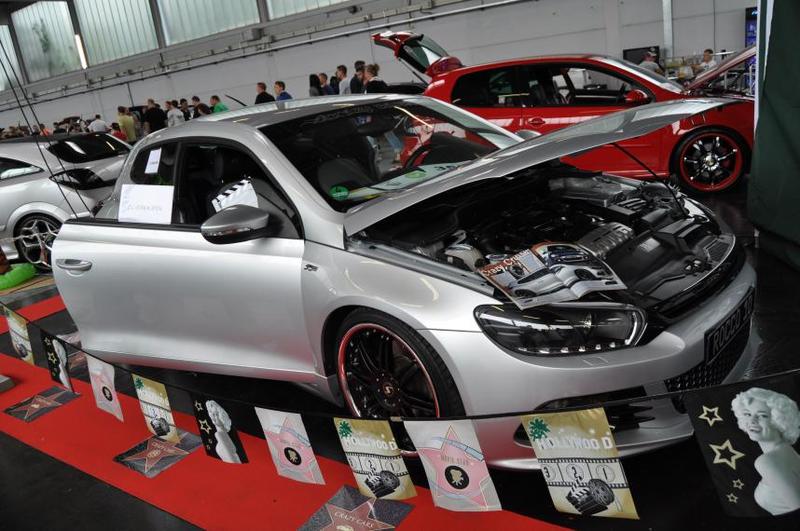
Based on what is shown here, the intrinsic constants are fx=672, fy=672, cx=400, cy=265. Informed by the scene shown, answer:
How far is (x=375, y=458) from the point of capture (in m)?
2.02

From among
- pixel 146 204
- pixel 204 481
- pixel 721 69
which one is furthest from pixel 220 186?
pixel 721 69

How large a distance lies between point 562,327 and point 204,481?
1.58 meters

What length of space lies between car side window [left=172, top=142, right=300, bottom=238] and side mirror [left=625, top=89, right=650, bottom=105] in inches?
166

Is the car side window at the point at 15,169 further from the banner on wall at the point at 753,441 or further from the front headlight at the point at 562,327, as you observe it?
the banner on wall at the point at 753,441

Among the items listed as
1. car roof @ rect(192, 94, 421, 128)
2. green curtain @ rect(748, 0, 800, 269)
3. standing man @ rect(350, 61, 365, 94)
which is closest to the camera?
car roof @ rect(192, 94, 421, 128)

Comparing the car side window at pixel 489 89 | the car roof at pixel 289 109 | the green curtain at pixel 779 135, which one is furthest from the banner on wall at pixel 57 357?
the car side window at pixel 489 89

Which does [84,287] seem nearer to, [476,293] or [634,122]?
[476,293]

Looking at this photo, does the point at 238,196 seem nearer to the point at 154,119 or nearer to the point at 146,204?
the point at 146,204

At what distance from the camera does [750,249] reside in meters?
4.56

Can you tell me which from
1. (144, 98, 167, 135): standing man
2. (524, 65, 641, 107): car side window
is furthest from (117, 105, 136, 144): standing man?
(524, 65, 641, 107): car side window

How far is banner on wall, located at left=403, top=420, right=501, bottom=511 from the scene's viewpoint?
1.84m

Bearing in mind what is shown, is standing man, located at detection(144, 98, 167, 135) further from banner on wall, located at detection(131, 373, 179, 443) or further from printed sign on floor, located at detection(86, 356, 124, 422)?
banner on wall, located at detection(131, 373, 179, 443)

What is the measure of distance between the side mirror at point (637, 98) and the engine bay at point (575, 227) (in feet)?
10.3

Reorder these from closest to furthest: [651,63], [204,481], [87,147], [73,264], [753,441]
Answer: [753,441]
[204,481]
[73,264]
[87,147]
[651,63]
